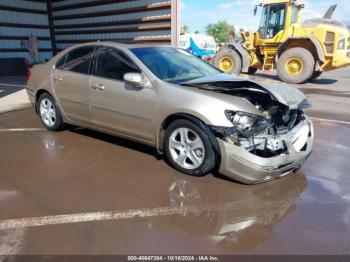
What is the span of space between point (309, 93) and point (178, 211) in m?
8.76

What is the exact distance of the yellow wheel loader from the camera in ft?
40.8

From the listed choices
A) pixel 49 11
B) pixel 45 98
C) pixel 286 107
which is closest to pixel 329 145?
pixel 286 107

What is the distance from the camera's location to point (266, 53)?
14.1 metres

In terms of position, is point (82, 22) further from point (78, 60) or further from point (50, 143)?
point (50, 143)

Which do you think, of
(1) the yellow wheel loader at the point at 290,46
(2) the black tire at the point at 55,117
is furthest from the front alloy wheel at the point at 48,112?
(1) the yellow wheel loader at the point at 290,46

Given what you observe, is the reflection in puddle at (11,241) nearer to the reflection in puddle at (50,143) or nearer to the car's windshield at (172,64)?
the reflection in puddle at (50,143)

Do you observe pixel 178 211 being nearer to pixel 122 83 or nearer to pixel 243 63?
pixel 122 83

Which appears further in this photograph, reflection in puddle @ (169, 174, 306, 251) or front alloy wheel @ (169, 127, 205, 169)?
front alloy wheel @ (169, 127, 205, 169)

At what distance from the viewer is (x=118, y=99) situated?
4.62 m

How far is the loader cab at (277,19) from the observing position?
13.0m

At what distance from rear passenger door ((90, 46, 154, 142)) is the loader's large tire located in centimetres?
955

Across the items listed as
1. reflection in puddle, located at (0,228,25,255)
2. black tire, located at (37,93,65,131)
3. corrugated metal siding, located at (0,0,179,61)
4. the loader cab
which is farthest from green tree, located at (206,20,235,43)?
reflection in puddle, located at (0,228,25,255)

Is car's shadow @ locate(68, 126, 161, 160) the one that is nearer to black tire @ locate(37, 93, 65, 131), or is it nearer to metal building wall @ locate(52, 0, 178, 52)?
black tire @ locate(37, 93, 65, 131)

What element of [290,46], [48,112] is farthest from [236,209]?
[290,46]
